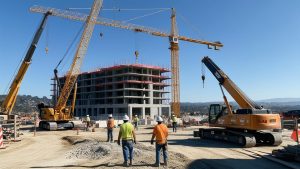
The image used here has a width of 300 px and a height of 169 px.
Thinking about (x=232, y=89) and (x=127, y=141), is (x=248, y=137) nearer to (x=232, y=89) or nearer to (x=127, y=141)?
(x=232, y=89)

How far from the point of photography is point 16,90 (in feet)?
120

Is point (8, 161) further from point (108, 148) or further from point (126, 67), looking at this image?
point (126, 67)

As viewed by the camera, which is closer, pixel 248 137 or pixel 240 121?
pixel 248 137

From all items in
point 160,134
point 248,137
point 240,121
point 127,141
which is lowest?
point 248,137

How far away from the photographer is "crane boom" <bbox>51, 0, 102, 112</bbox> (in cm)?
4983

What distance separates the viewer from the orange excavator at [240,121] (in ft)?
63.2

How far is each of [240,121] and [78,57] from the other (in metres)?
39.1

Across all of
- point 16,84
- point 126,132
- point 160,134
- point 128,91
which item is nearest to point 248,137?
point 160,134

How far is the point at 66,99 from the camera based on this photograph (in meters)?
49.4

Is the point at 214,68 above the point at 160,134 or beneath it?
above

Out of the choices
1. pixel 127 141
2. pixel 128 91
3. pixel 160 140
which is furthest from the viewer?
pixel 128 91

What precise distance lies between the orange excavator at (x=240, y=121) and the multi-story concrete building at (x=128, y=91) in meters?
71.6

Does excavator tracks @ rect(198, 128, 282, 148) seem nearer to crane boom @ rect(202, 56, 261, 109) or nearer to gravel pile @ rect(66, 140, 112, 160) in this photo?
crane boom @ rect(202, 56, 261, 109)

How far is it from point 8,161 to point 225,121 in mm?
13279
